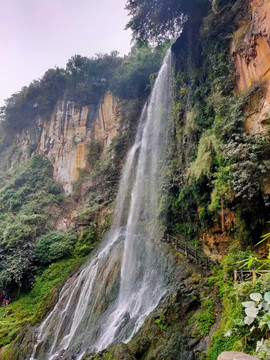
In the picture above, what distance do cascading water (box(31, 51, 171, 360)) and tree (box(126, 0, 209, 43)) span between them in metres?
2.33

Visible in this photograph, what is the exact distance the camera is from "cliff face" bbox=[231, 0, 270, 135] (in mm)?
6988

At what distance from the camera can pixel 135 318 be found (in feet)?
24.3

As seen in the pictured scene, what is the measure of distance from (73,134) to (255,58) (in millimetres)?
18879

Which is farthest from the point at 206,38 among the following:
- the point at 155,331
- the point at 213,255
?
the point at 155,331

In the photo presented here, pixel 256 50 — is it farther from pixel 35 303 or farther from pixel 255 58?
pixel 35 303

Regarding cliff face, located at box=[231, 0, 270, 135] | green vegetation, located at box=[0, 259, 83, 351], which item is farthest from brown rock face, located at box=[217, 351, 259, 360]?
Answer: green vegetation, located at box=[0, 259, 83, 351]

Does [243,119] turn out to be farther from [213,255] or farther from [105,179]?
[105,179]

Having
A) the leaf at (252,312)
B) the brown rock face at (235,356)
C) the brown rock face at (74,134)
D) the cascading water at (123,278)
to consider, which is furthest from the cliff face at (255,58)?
the brown rock face at (74,134)

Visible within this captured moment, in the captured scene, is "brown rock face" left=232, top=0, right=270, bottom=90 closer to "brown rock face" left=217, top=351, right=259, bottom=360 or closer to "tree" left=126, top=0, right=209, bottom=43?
"tree" left=126, top=0, right=209, bottom=43

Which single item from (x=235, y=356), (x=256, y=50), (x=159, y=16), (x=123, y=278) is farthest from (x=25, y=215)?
(x=235, y=356)

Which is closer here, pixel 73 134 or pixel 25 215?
pixel 25 215

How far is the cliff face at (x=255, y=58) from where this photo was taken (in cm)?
699

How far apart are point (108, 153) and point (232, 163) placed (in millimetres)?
13437

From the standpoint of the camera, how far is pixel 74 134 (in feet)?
77.2
